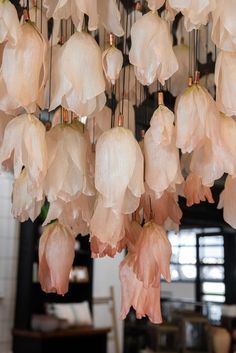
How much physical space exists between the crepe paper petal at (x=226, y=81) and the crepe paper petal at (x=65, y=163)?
239 mm

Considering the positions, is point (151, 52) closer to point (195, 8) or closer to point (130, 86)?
point (195, 8)

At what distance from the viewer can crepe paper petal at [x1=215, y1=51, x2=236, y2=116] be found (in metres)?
0.83

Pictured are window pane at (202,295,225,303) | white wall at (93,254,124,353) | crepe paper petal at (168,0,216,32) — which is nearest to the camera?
crepe paper petal at (168,0,216,32)

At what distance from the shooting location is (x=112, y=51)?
2.92 ft

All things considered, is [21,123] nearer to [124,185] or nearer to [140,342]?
[124,185]

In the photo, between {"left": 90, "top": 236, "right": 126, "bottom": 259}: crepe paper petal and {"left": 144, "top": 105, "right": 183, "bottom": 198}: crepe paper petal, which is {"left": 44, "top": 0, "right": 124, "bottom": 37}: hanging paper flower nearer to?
{"left": 144, "top": 105, "right": 183, "bottom": 198}: crepe paper petal

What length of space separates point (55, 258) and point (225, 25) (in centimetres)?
49

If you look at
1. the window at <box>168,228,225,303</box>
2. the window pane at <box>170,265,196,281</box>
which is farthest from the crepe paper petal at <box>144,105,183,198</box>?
the window pane at <box>170,265,196,281</box>

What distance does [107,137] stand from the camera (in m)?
0.81

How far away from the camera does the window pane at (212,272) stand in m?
9.70

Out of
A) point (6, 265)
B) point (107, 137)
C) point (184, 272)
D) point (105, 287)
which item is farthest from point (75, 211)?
point (184, 272)

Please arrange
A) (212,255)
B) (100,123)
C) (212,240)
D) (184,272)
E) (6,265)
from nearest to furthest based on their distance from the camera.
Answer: (100,123) → (6,265) → (212,255) → (212,240) → (184,272)

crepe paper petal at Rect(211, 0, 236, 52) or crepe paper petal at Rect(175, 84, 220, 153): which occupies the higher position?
crepe paper petal at Rect(211, 0, 236, 52)

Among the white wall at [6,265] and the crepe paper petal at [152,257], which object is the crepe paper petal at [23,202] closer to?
the crepe paper petal at [152,257]
